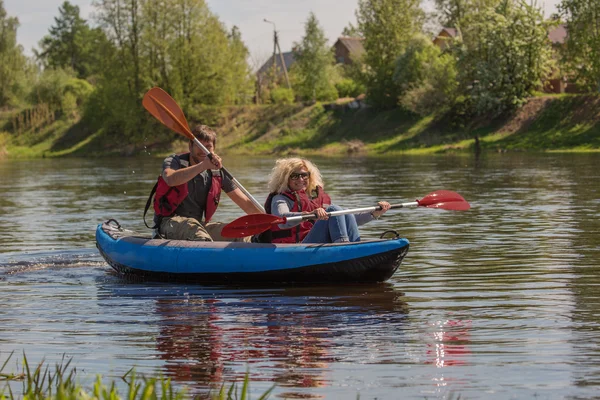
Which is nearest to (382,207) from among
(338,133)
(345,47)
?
(338,133)

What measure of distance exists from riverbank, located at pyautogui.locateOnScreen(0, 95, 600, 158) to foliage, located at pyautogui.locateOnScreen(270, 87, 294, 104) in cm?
71

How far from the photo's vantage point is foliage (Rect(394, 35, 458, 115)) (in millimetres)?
43094

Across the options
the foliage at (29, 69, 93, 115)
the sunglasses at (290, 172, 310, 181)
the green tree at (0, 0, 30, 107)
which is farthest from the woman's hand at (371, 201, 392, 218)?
the green tree at (0, 0, 30, 107)

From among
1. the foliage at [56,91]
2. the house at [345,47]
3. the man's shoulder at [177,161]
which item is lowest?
the man's shoulder at [177,161]

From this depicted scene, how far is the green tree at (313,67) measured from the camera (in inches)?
2096

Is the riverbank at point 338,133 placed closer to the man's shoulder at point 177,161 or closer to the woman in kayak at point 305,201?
the man's shoulder at point 177,161

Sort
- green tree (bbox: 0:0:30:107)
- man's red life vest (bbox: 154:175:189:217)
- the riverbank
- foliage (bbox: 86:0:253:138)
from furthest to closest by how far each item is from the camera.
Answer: green tree (bbox: 0:0:30:107)
foliage (bbox: 86:0:253:138)
the riverbank
man's red life vest (bbox: 154:175:189:217)

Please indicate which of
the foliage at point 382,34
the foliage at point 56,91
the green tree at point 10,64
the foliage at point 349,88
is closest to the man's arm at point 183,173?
the foliage at point 382,34

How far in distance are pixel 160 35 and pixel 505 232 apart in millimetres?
42443

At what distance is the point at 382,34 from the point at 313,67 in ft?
18.1

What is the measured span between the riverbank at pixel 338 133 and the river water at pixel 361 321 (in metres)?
25.6

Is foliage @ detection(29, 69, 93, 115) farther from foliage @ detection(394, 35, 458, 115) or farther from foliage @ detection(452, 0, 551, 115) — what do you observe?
foliage @ detection(452, 0, 551, 115)

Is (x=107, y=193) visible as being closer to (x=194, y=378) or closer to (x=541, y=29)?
(x=194, y=378)

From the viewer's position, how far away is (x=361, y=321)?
6.56 meters
